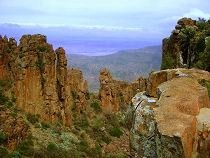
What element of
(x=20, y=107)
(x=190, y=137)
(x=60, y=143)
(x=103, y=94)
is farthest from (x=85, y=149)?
(x=190, y=137)

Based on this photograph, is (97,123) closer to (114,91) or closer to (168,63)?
(114,91)

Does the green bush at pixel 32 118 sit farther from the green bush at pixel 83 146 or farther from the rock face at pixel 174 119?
the rock face at pixel 174 119

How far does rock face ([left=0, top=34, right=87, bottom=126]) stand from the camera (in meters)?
83.5

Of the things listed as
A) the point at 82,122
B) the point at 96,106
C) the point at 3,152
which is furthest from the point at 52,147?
the point at 96,106

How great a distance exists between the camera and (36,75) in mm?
84812

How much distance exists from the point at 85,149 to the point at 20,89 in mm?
15332

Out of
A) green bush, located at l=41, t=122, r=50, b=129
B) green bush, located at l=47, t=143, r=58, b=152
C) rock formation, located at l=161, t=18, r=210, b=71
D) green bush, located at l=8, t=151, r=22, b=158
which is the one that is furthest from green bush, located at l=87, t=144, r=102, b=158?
rock formation, located at l=161, t=18, r=210, b=71

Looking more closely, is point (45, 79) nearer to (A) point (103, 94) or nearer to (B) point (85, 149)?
(B) point (85, 149)

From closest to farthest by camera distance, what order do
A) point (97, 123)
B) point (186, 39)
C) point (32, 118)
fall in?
point (186, 39) < point (32, 118) < point (97, 123)

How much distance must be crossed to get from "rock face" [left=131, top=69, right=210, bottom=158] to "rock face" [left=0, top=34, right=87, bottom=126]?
224 feet

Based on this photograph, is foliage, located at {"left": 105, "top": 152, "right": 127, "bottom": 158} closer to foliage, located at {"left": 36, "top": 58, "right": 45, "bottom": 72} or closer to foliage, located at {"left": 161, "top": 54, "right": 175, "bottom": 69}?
foliage, located at {"left": 36, "top": 58, "right": 45, "bottom": 72}

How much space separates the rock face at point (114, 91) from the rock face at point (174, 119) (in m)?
89.1

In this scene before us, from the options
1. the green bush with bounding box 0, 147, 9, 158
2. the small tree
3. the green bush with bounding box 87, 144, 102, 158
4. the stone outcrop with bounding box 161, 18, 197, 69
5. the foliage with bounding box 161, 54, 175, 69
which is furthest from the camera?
the green bush with bounding box 87, 144, 102, 158

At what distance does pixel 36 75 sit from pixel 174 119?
73.8m
